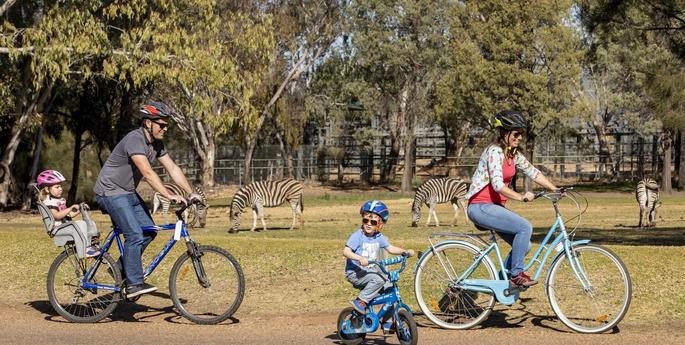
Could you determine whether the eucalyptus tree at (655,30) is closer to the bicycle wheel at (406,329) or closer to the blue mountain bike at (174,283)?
the blue mountain bike at (174,283)

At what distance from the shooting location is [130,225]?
10.7 metres

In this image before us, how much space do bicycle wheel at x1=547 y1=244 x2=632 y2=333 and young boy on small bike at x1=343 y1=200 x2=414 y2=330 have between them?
174 centimetres

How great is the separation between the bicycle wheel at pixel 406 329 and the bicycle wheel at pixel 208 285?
77.0 inches

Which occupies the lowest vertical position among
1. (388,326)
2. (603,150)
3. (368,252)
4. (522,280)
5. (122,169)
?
(388,326)

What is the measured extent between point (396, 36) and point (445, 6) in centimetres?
329

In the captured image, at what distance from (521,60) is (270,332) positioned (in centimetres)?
4368

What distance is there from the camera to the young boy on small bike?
941 cm

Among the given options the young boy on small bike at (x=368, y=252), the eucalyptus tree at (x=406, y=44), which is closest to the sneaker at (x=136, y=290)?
the young boy on small bike at (x=368, y=252)

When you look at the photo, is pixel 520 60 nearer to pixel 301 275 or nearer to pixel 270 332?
pixel 301 275

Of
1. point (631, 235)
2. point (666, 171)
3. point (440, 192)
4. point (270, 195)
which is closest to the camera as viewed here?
point (631, 235)

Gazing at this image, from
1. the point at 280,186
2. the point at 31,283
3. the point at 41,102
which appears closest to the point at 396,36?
the point at 41,102

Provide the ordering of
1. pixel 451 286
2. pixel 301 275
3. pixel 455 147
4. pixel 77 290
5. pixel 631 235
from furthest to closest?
pixel 455 147, pixel 631 235, pixel 301 275, pixel 77 290, pixel 451 286

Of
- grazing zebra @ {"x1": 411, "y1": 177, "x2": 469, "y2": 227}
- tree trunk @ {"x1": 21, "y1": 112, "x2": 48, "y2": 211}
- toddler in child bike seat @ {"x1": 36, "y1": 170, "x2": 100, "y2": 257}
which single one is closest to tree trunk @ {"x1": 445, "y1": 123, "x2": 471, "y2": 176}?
tree trunk @ {"x1": 21, "y1": 112, "x2": 48, "y2": 211}

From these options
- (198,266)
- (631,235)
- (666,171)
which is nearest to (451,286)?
(198,266)
